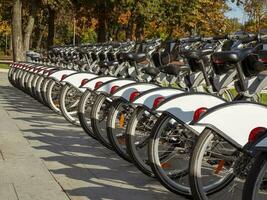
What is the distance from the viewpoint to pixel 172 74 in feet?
19.9

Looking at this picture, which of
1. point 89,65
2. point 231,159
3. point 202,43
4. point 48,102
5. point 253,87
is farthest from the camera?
point 89,65

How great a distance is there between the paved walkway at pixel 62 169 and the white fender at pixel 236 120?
1083 millimetres

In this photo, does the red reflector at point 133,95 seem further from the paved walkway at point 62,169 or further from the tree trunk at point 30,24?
the tree trunk at point 30,24

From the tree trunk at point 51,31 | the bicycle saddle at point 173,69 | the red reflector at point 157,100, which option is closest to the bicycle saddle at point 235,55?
the red reflector at point 157,100

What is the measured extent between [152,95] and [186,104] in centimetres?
71

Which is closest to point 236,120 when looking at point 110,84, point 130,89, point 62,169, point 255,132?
point 255,132

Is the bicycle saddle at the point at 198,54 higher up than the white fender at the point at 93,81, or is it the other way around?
the bicycle saddle at the point at 198,54

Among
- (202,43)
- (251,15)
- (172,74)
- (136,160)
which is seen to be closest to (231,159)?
(136,160)

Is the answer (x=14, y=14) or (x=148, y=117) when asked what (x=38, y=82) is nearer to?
(x=148, y=117)

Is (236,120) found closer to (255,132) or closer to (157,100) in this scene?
(255,132)

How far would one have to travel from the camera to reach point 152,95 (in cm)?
489

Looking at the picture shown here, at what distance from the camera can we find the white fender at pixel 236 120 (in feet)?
11.7

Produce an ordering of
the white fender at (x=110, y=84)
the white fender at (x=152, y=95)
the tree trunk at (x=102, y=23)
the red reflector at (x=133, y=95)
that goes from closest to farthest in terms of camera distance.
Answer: the white fender at (x=152, y=95) → the red reflector at (x=133, y=95) → the white fender at (x=110, y=84) → the tree trunk at (x=102, y=23)

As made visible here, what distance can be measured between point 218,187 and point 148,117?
3.56 ft
